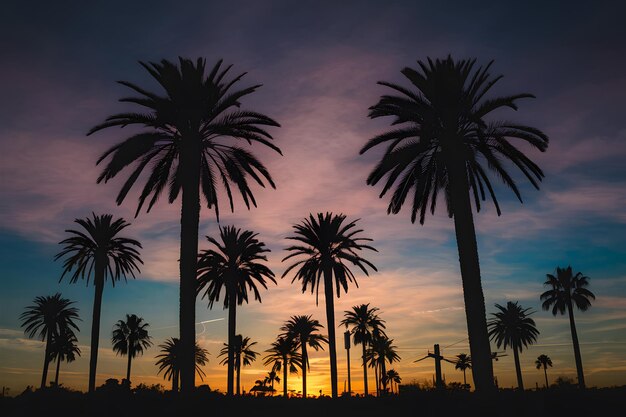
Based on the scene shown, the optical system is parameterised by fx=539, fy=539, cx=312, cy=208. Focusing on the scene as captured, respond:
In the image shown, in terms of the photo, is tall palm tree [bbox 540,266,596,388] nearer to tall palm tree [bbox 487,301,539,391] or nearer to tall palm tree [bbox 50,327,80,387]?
tall palm tree [bbox 487,301,539,391]

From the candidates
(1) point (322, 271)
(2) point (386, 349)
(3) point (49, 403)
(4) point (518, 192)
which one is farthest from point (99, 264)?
(2) point (386, 349)

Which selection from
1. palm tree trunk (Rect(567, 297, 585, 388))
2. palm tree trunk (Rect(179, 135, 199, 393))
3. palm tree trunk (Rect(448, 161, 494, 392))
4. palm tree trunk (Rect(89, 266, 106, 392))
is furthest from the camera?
palm tree trunk (Rect(567, 297, 585, 388))

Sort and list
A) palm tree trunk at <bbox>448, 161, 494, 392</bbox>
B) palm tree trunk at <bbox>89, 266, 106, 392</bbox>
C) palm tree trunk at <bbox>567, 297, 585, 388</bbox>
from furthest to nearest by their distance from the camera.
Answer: palm tree trunk at <bbox>567, 297, 585, 388</bbox> → palm tree trunk at <bbox>89, 266, 106, 392</bbox> → palm tree trunk at <bbox>448, 161, 494, 392</bbox>

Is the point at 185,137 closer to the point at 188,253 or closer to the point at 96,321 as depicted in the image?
the point at 188,253

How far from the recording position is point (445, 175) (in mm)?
28500

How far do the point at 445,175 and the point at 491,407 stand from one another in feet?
39.3

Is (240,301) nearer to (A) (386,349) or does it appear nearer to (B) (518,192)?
(B) (518,192)

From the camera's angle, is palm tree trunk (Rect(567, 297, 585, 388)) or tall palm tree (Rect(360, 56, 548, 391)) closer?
tall palm tree (Rect(360, 56, 548, 391))

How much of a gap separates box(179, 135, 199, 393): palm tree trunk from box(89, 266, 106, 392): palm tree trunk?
23270 mm

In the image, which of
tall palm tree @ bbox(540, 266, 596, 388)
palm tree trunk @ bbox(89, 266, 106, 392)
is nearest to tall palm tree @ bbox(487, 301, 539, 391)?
tall palm tree @ bbox(540, 266, 596, 388)

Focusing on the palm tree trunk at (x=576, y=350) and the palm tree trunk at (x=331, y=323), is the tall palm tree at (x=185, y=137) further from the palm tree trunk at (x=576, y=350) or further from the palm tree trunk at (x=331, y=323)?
the palm tree trunk at (x=576, y=350)

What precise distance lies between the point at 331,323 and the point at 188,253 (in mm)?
21848

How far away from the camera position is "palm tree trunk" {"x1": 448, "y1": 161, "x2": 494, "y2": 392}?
23.4 meters

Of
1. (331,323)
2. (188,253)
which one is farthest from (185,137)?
(331,323)
